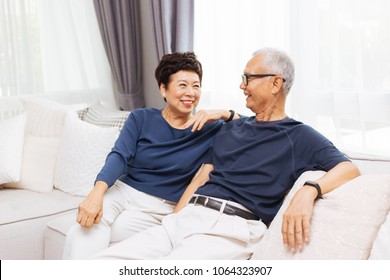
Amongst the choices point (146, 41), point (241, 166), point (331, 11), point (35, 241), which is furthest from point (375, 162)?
point (146, 41)

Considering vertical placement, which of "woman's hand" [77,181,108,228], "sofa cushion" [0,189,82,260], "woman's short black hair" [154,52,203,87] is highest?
"woman's short black hair" [154,52,203,87]

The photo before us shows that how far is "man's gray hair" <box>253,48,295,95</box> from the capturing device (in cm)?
198

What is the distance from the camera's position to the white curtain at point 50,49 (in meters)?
3.53

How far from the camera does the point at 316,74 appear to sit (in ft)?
8.43

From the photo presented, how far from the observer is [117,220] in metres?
2.10

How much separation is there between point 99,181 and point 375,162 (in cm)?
105

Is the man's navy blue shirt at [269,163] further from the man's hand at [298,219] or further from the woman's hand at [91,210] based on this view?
the woman's hand at [91,210]

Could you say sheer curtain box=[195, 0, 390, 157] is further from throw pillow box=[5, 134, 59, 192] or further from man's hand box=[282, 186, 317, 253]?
throw pillow box=[5, 134, 59, 192]

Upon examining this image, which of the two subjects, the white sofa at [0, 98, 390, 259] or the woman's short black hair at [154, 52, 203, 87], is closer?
the white sofa at [0, 98, 390, 259]

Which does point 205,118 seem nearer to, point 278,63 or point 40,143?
point 278,63

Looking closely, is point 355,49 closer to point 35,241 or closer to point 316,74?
point 316,74

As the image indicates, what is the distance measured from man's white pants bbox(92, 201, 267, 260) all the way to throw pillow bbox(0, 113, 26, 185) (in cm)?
115

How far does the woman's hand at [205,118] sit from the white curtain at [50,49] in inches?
72.2

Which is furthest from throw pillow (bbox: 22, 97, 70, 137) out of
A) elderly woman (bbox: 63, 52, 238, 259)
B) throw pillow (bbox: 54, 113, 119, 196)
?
elderly woman (bbox: 63, 52, 238, 259)
